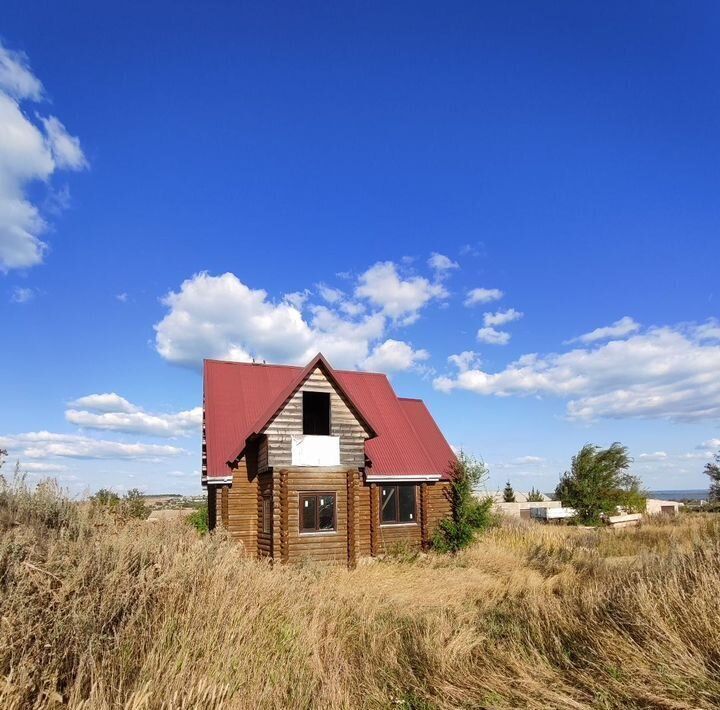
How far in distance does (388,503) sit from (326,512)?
3298mm

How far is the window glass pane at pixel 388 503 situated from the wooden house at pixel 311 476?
0.12 feet

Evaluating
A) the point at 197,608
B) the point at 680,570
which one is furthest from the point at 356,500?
the point at 197,608

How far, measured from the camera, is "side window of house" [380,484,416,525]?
69.5 feet

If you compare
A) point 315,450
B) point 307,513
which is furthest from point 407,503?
point 315,450

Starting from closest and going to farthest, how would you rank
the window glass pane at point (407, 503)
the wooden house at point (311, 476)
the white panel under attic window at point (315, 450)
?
1. the wooden house at point (311, 476)
2. the white panel under attic window at point (315, 450)
3. the window glass pane at point (407, 503)

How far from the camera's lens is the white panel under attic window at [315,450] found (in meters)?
18.6

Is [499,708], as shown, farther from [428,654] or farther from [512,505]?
[512,505]

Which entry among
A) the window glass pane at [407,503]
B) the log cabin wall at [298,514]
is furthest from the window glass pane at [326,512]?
the window glass pane at [407,503]

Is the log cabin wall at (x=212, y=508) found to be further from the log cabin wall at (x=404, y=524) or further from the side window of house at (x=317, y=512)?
the log cabin wall at (x=404, y=524)

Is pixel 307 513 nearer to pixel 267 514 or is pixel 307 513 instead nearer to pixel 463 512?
pixel 267 514

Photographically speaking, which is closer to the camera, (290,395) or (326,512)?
(290,395)

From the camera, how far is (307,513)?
730 inches

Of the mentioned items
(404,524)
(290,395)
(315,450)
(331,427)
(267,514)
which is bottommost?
(404,524)

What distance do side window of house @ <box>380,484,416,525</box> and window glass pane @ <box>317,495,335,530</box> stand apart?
2.80m
